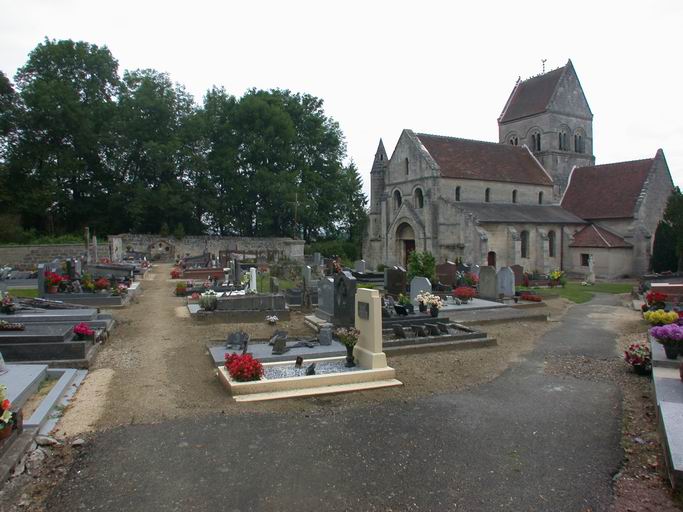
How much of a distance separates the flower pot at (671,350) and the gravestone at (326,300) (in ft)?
25.6

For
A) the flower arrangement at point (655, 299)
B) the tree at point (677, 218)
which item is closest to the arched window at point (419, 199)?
the tree at point (677, 218)

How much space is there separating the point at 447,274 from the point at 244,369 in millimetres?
15903

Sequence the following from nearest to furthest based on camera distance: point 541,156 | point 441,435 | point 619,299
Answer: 1. point 441,435
2. point 619,299
3. point 541,156

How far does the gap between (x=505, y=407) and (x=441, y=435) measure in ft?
5.35

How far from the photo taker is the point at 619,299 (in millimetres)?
21875

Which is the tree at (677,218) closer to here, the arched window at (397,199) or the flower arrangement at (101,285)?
the arched window at (397,199)

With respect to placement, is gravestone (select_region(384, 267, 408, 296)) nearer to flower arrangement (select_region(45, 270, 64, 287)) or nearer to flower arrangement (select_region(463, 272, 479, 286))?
flower arrangement (select_region(463, 272, 479, 286))

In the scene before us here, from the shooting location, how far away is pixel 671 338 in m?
8.84

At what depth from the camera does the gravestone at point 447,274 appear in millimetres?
22484

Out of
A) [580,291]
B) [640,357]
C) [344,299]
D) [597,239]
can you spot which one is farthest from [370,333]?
[597,239]

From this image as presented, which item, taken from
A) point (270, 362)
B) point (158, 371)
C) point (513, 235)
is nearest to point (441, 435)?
point (270, 362)

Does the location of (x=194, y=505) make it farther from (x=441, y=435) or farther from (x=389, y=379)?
(x=389, y=379)

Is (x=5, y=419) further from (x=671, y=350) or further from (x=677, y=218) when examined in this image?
(x=677, y=218)

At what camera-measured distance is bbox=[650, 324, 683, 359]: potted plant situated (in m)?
8.80
